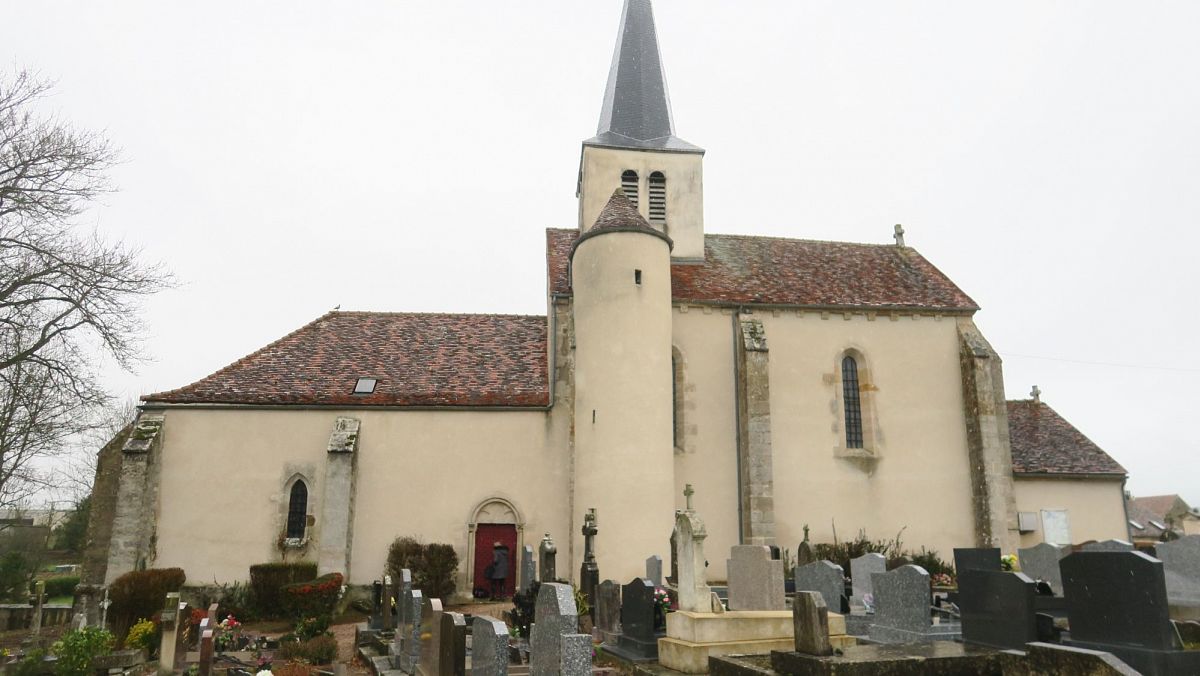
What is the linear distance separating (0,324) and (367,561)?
30.4 feet

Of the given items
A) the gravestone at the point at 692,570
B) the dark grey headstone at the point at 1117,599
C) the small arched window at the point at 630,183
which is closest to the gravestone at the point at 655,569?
the gravestone at the point at 692,570

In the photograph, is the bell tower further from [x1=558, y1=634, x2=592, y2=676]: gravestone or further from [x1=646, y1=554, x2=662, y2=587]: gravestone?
[x1=558, y1=634, x2=592, y2=676]: gravestone

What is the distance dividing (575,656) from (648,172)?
19.7 meters

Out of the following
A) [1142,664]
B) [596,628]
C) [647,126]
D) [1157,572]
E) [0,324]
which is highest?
[647,126]

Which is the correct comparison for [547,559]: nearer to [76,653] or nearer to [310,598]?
[310,598]

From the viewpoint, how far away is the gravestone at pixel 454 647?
23.0 feet

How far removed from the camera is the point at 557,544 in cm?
1972

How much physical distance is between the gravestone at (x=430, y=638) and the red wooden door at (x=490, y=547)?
10657 mm

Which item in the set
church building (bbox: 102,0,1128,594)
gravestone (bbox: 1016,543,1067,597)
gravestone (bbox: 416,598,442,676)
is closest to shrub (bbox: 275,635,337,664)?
gravestone (bbox: 416,598,442,676)

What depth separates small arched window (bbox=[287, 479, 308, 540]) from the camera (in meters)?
19.2

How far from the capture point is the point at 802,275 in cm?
2328

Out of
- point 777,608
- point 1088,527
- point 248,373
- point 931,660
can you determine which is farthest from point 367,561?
point 1088,527

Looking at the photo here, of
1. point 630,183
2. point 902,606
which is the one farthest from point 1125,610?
point 630,183

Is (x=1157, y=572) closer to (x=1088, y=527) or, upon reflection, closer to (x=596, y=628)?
(x=596, y=628)
